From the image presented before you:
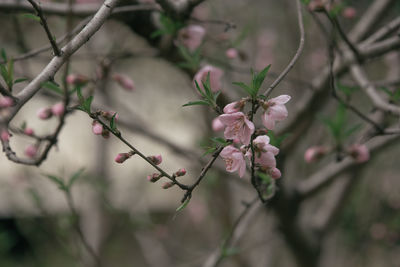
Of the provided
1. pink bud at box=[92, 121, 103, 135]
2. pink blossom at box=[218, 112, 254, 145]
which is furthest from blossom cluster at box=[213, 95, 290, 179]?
pink bud at box=[92, 121, 103, 135]

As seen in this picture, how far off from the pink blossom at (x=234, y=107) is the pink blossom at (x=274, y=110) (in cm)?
5

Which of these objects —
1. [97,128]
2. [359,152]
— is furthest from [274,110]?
[359,152]

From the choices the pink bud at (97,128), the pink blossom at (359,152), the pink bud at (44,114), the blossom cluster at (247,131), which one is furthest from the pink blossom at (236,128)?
the pink bud at (44,114)

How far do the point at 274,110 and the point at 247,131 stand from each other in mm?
78

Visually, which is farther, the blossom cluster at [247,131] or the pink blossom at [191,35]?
the pink blossom at [191,35]

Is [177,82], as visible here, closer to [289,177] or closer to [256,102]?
[289,177]

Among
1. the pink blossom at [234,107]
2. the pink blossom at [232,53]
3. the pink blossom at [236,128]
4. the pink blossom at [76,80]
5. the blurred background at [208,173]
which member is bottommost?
the blurred background at [208,173]

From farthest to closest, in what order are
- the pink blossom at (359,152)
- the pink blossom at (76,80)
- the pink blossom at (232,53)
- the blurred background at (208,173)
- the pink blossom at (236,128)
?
the blurred background at (208,173)
the pink blossom at (232,53)
the pink blossom at (76,80)
the pink blossom at (359,152)
the pink blossom at (236,128)

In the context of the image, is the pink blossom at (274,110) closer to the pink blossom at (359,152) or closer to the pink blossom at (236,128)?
the pink blossom at (236,128)

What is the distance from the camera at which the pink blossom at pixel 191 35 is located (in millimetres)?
1491

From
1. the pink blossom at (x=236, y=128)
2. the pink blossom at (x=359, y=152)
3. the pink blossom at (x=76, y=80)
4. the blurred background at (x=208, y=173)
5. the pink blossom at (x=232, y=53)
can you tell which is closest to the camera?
the pink blossom at (x=236, y=128)

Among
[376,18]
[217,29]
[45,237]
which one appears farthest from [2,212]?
[376,18]

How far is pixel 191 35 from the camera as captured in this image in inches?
59.3

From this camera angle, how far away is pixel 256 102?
32.0 inches
